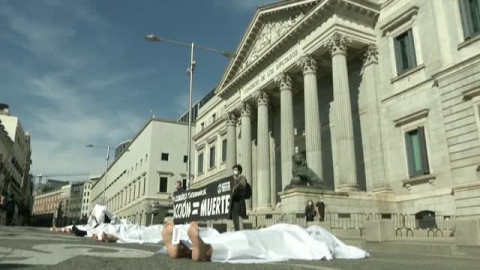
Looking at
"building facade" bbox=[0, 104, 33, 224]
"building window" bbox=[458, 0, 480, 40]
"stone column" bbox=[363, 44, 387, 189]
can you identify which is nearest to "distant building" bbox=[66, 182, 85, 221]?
"building facade" bbox=[0, 104, 33, 224]

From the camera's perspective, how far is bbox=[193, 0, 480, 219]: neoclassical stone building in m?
17.6

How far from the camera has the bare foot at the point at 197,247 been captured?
5.23m

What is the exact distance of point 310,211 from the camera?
17.4 m

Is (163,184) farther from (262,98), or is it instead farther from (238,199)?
(238,199)

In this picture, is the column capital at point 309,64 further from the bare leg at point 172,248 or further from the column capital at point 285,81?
the bare leg at point 172,248

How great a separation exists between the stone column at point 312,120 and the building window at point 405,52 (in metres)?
4.87

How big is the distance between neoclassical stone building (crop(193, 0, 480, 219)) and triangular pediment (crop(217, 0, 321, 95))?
5.1 inches

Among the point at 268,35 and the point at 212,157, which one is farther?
the point at 212,157

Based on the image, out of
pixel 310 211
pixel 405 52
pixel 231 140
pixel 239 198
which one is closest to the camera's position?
pixel 239 198

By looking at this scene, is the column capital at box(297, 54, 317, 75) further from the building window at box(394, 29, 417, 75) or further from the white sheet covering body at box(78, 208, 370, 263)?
the white sheet covering body at box(78, 208, 370, 263)

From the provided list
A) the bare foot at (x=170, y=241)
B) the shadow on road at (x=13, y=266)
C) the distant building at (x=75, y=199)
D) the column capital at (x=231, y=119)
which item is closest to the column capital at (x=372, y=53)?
the column capital at (x=231, y=119)

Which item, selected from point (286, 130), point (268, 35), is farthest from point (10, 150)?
point (286, 130)

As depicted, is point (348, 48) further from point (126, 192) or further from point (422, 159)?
point (126, 192)

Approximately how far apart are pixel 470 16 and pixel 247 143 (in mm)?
18161
